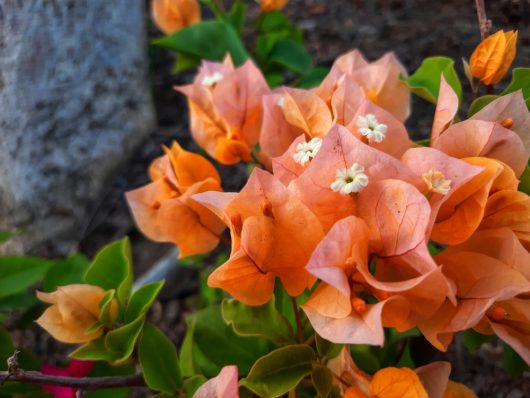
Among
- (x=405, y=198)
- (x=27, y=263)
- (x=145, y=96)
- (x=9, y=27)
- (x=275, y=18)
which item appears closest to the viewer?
(x=405, y=198)

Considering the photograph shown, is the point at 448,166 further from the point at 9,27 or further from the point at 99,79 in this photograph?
Result: the point at 99,79

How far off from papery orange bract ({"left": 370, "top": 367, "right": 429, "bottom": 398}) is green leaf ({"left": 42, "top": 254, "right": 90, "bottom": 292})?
60cm

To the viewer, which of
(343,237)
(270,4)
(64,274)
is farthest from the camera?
(270,4)

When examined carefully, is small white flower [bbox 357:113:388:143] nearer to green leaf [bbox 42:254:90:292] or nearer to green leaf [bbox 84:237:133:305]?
green leaf [bbox 84:237:133:305]

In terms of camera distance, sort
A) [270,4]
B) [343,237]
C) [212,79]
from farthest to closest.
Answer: [270,4]
[212,79]
[343,237]

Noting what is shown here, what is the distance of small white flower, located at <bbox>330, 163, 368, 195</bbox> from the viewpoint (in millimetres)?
503

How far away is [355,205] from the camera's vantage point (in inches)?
21.1

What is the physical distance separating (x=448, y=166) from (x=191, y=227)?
13.3 inches

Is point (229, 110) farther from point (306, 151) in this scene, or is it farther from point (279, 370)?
point (279, 370)

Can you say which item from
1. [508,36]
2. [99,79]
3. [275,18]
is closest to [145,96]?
[99,79]

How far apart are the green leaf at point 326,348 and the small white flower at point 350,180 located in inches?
6.6

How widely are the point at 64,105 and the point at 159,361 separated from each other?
0.92 metres

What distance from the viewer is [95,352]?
69 cm

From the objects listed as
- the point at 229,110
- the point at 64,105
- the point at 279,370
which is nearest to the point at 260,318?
the point at 279,370
